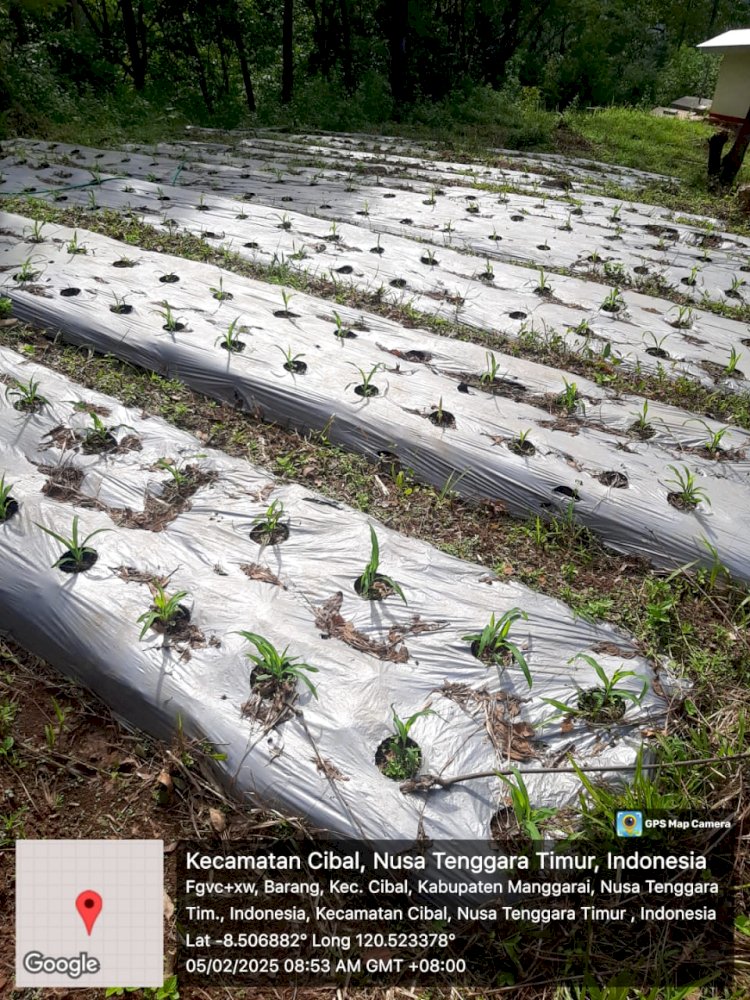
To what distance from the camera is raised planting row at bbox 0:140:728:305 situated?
4.10m

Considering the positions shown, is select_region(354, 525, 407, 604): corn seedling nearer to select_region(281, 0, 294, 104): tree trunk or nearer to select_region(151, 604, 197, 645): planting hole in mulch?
select_region(151, 604, 197, 645): planting hole in mulch

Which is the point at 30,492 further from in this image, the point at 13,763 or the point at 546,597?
the point at 546,597

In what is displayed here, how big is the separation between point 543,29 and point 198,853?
19057 millimetres

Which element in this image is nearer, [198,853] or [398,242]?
[198,853]

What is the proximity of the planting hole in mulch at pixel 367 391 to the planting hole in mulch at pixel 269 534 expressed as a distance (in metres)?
0.73

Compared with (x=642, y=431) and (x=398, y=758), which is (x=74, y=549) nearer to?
(x=398, y=758)

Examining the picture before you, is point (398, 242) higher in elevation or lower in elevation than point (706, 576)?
higher

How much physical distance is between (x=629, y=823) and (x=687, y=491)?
1190 mm

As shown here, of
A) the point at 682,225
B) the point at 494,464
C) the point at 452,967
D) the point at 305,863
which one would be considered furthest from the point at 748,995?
the point at 682,225

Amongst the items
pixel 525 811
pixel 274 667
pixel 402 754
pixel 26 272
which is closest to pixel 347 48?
pixel 26 272

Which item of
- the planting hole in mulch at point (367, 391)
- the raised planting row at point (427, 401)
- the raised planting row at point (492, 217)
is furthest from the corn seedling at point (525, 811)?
the raised planting row at point (492, 217)

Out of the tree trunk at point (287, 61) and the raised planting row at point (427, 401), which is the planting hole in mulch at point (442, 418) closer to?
the raised planting row at point (427, 401)

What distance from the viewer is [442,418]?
2.36 metres

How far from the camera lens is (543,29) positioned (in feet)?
49.9
